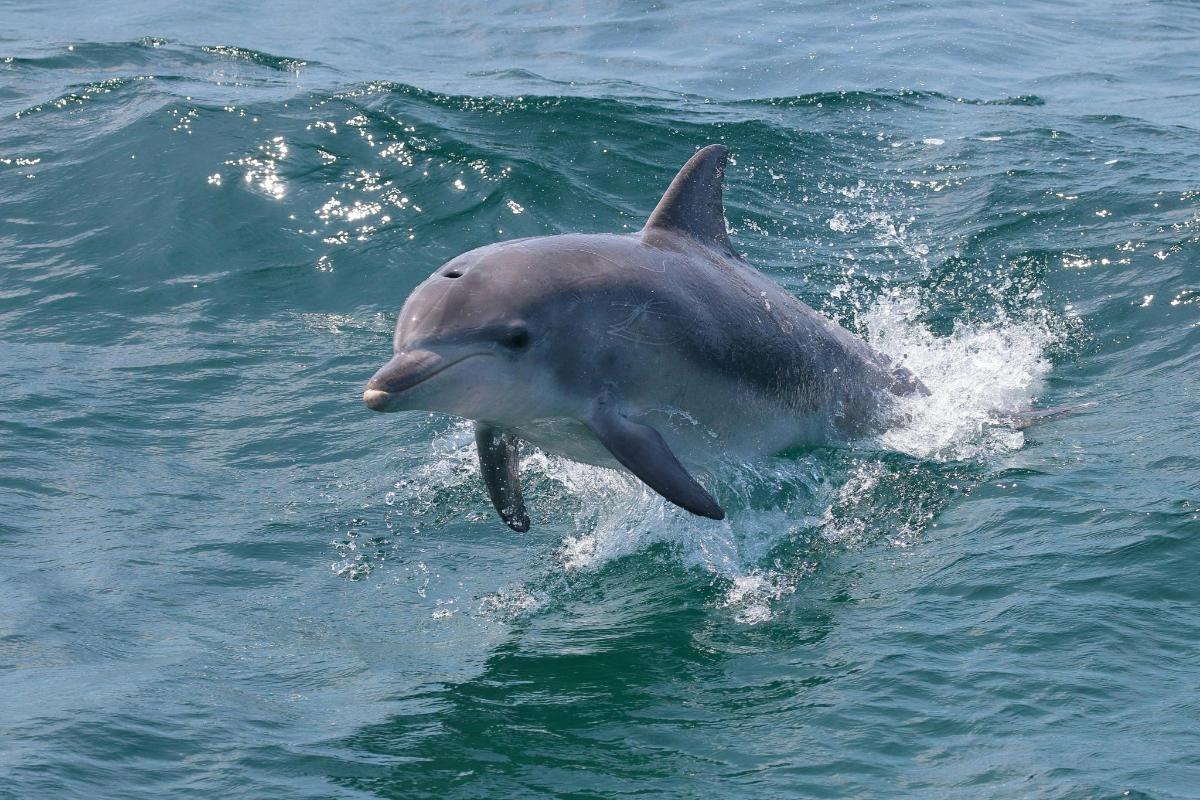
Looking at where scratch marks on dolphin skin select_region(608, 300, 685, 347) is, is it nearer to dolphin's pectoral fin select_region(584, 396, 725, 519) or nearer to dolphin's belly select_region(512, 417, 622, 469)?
dolphin's pectoral fin select_region(584, 396, 725, 519)

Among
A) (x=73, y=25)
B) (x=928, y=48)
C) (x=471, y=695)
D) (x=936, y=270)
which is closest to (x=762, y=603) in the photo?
(x=471, y=695)

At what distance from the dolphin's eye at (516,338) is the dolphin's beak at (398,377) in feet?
1.52

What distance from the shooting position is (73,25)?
26.2 metres

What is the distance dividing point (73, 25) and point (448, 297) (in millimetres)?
22377

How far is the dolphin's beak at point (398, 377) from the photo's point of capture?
21.1ft

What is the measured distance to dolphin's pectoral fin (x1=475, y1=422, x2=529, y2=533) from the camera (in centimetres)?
819

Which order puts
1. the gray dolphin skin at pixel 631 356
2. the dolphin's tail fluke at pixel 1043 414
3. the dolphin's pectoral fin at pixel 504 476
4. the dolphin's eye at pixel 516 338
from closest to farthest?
1. the gray dolphin skin at pixel 631 356
2. the dolphin's eye at pixel 516 338
3. the dolphin's pectoral fin at pixel 504 476
4. the dolphin's tail fluke at pixel 1043 414

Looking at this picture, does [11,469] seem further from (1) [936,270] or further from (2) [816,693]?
(1) [936,270]

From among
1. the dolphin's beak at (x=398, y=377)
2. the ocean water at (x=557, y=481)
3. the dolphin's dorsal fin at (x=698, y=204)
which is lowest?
the ocean water at (x=557, y=481)

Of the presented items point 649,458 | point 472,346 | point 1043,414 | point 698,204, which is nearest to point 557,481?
point 698,204

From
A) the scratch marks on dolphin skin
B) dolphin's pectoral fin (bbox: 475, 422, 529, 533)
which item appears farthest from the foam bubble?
dolphin's pectoral fin (bbox: 475, 422, 529, 533)

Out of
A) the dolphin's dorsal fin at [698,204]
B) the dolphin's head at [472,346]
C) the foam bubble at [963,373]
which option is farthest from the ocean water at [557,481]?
the dolphin's dorsal fin at [698,204]

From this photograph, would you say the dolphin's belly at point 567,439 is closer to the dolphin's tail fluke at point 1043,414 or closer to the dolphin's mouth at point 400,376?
the dolphin's mouth at point 400,376

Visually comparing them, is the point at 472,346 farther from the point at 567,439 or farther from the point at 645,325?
the point at 645,325
